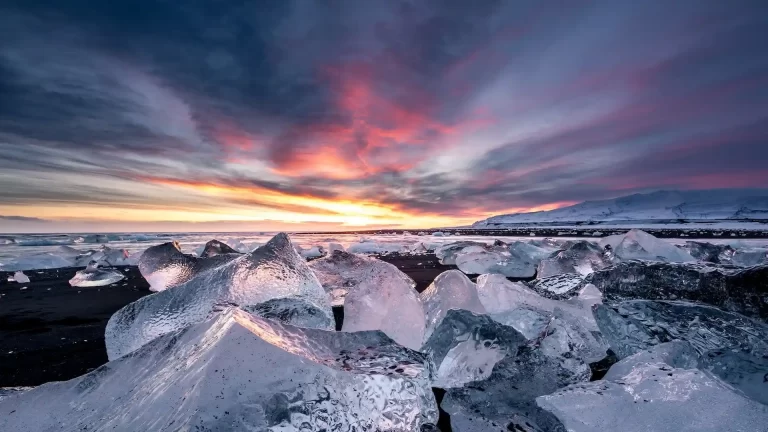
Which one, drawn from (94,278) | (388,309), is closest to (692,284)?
(388,309)

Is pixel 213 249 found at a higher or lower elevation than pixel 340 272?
higher

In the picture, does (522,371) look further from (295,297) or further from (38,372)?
(38,372)

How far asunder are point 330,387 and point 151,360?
2.37 feet

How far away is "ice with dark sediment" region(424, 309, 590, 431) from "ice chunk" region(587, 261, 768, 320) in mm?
1173

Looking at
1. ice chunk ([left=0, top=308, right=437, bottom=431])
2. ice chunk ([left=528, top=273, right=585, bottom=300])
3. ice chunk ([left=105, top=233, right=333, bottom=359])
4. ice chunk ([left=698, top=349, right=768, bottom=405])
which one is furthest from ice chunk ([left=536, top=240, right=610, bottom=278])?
ice chunk ([left=0, top=308, right=437, bottom=431])

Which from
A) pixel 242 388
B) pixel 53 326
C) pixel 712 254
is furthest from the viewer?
pixel 712 254

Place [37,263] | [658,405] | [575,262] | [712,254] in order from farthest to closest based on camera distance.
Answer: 1. [37,263]
2. [712,254]
3. [575,262]
4. [658,405]

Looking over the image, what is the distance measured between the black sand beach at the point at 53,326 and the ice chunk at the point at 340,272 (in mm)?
1163

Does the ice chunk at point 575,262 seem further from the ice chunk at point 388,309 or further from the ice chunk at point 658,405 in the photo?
the ice chunk at point 658,405

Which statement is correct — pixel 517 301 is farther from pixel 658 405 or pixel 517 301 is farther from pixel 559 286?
pixel 658 405

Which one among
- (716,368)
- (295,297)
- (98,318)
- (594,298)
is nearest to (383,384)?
(295,297)

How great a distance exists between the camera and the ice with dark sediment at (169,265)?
11.4 ft

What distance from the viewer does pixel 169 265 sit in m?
3.81

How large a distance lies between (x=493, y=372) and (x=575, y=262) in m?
3.92
